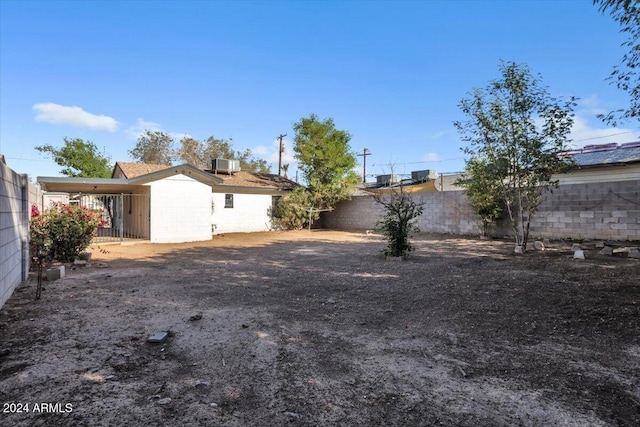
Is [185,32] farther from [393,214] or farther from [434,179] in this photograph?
[434,179]

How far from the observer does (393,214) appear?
30.5 feet

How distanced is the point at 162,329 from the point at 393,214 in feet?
22.1

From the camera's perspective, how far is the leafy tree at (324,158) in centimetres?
1995

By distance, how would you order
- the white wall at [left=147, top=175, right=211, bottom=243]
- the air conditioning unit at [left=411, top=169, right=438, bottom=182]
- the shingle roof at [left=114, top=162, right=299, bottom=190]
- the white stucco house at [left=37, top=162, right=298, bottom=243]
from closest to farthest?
the white stucco house at [left=37, top=162, right=298, bottom=243] < the white wall at [left=147, top=175, right=211, bottom=243] < the shingle roof at [left=114, top=162, right=299, bottom=190] < the air conditioning unit at [left=411, top=169, right=438, bottom=182]

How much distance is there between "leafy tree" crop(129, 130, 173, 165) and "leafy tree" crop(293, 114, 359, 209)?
20281mm

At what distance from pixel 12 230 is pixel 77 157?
88.0 ft

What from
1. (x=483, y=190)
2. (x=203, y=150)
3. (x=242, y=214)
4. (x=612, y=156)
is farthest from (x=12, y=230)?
→ (x=203, y=150)

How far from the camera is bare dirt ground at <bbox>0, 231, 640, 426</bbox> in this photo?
2.28 meters

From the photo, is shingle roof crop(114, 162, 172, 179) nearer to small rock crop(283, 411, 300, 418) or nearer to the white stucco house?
the white stucco house

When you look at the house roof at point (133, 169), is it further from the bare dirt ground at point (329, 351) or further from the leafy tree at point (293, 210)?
the bare dirt ground at point (329, 351)

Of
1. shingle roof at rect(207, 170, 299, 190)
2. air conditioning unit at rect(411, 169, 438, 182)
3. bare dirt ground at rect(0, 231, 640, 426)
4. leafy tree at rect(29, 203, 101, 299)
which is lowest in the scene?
bare dirt ground at rect(0, 231, 640, 426)

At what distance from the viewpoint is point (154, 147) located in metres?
34.7

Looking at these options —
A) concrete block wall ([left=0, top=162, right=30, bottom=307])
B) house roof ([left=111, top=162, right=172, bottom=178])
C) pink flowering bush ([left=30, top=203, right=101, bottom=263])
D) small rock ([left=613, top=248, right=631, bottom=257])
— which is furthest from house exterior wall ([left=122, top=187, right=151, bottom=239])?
small rock ([left=613, top=248, right=631, bottom=257])

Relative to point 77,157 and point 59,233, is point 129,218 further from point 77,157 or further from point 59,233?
point 77,157
